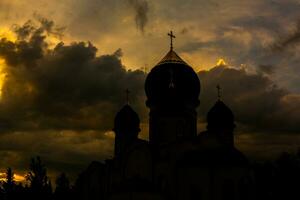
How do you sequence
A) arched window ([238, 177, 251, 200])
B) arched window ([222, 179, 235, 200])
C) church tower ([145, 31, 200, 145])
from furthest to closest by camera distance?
1. church tower ([145, 31, 200, 145])
2. arched window ([238, 177, 251, 200])
3. arched window ([222, 179, 235, 200])

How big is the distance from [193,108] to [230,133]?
12.6ft

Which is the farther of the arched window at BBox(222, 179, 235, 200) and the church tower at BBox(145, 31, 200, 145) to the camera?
the church tower at BBox(145, 31, 200, 145)

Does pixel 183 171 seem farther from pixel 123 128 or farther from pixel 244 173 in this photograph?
pixel 123 128

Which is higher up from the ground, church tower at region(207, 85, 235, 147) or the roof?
the roof

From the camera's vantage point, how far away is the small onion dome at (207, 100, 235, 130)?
45.0m

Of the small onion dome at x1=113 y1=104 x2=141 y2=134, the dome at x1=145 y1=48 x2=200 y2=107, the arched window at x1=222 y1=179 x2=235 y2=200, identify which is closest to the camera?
the arched window at x1=222 y1=179 x2=235 y2=200

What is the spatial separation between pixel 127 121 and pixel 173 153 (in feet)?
33.4

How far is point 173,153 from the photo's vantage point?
39.2 m

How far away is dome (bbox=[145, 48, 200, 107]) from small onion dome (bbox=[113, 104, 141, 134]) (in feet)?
9.58

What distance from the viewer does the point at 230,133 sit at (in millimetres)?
44938

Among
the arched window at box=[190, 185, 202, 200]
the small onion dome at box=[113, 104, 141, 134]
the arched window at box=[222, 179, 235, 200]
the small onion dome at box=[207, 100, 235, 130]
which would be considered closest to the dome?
the small onion dome at box=[207, 100, 235, 130]

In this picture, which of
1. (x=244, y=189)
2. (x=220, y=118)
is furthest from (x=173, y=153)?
(x=220, y=118)

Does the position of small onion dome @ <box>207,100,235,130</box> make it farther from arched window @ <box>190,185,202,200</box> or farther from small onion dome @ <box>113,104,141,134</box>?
arched window @ <box>190,185,202,200</box>

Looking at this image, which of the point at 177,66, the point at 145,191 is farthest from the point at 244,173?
the point at 177,66
